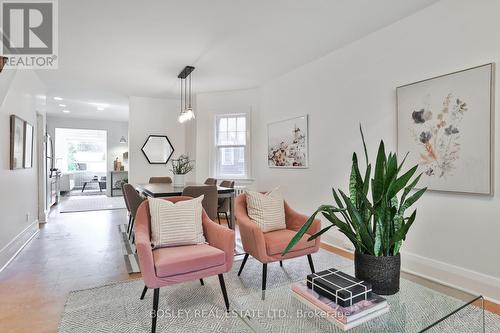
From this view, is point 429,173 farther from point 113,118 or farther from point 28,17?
point 113,118

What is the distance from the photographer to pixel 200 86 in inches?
209

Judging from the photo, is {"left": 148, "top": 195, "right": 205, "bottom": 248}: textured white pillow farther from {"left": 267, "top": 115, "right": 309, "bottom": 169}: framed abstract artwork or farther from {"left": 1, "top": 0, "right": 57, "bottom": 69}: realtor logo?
{"left": 267, "top": 115, "right": 309, "bottom": 169}: framed abstract artwork

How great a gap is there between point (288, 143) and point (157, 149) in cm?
329

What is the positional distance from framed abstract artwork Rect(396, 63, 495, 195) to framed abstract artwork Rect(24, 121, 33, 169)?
476 cm

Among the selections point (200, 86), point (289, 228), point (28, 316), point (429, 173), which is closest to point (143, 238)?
point (28, 316)

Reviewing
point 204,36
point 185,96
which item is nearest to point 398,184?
point 204,36

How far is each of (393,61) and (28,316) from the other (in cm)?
399

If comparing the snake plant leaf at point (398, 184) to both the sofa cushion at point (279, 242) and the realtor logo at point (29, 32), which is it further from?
the realtor logo at point (29, 32)

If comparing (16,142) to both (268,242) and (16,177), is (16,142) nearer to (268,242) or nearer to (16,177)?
(16,177)

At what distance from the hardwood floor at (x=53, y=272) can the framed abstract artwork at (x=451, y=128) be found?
9.99 feet

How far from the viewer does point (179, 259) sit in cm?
193

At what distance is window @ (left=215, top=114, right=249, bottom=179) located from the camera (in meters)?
5.56


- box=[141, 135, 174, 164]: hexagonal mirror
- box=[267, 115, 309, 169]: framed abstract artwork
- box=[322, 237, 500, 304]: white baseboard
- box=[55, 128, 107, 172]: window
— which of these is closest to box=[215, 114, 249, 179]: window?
box=[267, 115, 309, 169]: framed abstract artwork

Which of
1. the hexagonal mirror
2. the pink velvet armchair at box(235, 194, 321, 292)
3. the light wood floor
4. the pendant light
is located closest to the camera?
the light wood floor
